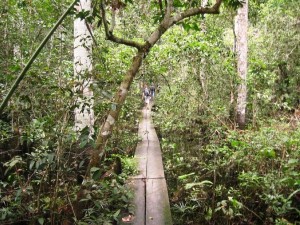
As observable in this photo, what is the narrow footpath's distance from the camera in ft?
11.1

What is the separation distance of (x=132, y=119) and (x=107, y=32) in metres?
6.74

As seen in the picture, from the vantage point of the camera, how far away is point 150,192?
162 inches

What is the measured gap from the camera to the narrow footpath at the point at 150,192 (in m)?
3.39

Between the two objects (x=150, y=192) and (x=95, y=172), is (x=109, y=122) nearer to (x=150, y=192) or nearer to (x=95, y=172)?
(x=95, y=172)

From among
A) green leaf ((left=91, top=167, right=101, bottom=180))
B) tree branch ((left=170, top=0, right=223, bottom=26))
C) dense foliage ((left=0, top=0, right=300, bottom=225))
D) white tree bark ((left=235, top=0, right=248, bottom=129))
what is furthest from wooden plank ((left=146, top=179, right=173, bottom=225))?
white tree bark ((left=235, top=0, right=248, bottom=129))

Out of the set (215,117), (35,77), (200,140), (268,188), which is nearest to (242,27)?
(215,117)

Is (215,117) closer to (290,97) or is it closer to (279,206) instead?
(279,206)

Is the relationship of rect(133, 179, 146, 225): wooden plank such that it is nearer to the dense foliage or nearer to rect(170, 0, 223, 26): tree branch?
the dense foliage

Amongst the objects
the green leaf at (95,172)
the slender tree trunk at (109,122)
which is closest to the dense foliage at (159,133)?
the green leaf at (95,172)

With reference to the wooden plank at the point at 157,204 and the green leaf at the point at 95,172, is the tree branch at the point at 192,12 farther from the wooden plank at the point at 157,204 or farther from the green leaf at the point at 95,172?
the wooden plank at the point at 157,204

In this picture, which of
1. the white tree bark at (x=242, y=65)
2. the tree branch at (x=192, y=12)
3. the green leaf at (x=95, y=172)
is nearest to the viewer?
the green leaf at (x=95, y=172)

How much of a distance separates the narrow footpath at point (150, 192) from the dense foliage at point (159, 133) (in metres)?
0.24

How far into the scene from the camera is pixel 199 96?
331 inches

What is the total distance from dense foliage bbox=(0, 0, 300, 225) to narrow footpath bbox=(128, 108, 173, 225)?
0.24 m
